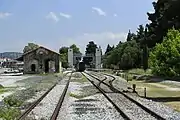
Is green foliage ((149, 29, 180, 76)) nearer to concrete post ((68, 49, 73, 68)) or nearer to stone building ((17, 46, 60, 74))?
stone building ((17, 46, 60, 74))

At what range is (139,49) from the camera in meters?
104

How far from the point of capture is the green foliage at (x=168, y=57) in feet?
166

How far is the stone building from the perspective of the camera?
289 ft

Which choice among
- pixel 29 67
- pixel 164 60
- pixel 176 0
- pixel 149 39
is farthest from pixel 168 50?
pixel 29 67

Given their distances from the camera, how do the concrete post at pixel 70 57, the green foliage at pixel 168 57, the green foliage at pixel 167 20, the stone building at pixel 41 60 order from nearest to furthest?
the green foliage at pixel 168 57, the green foliage at pixel 167 20, the stone building at pixel 41 60, the concrete post at pixel 70 57

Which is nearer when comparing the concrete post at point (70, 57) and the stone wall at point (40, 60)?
the stone wall at point (40, 60)

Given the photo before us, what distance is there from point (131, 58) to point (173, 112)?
86688mm

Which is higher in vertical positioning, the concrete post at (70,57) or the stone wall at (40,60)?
the concrete post at (70,57)

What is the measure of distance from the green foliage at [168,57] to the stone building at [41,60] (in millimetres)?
34615

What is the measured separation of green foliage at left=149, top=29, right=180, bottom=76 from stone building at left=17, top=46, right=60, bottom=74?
34.6 m

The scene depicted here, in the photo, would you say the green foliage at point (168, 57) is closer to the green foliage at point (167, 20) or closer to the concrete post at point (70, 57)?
the green foliage at point (167, 20)

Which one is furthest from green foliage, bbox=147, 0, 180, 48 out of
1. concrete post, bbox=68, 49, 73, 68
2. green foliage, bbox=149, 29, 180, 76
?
concrete post, bbox=68, 49, 73, 68

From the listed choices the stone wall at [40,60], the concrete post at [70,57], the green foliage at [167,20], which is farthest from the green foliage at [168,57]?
the concrete post at [70,57]

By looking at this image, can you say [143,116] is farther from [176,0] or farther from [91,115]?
[176,0]
